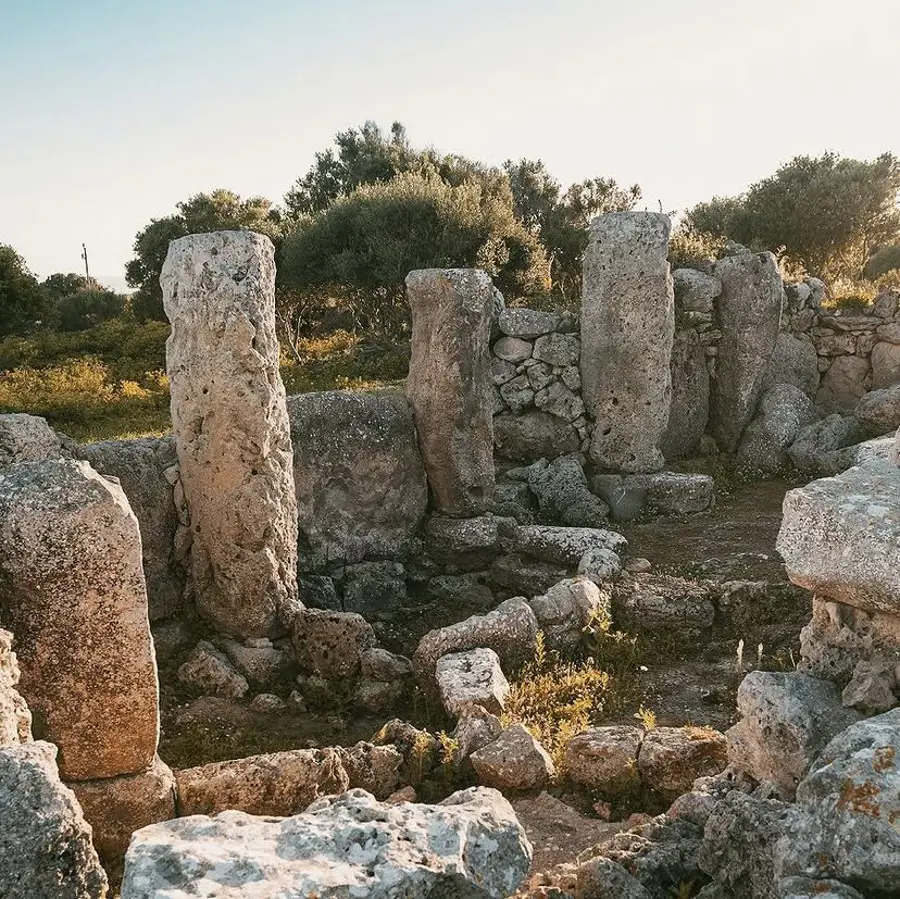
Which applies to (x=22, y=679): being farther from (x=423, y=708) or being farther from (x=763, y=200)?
(x=763, y=200)

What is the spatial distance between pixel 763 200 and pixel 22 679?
25.7 metres

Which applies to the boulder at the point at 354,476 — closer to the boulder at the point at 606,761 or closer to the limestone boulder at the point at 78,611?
the boulder at the point at 606,761

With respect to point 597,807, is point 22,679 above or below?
above

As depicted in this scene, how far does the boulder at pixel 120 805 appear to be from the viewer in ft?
15.8

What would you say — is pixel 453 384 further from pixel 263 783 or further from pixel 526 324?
pixel 263 783

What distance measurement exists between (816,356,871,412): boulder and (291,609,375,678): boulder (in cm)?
962

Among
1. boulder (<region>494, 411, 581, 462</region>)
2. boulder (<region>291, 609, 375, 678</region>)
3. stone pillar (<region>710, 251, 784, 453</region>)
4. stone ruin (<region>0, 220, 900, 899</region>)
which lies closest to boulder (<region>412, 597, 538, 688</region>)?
stone ruin (<region>0, 220, 900, 899</region>)

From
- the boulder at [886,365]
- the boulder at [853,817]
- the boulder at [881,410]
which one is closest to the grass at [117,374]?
the boulder at [881,410]

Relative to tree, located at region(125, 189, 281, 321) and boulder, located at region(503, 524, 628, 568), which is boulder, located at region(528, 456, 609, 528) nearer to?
boulder, located at region(503, 524, 628, 568)

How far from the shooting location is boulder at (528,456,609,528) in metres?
11.1

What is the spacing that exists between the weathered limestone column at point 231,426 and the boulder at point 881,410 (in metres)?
8.87

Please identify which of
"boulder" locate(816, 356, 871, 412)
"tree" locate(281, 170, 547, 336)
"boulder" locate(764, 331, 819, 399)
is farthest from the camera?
"tree" locate(281, 170, 547, 336)

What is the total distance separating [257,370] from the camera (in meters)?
7.22

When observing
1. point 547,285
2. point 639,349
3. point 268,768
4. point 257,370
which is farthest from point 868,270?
point 268,768
